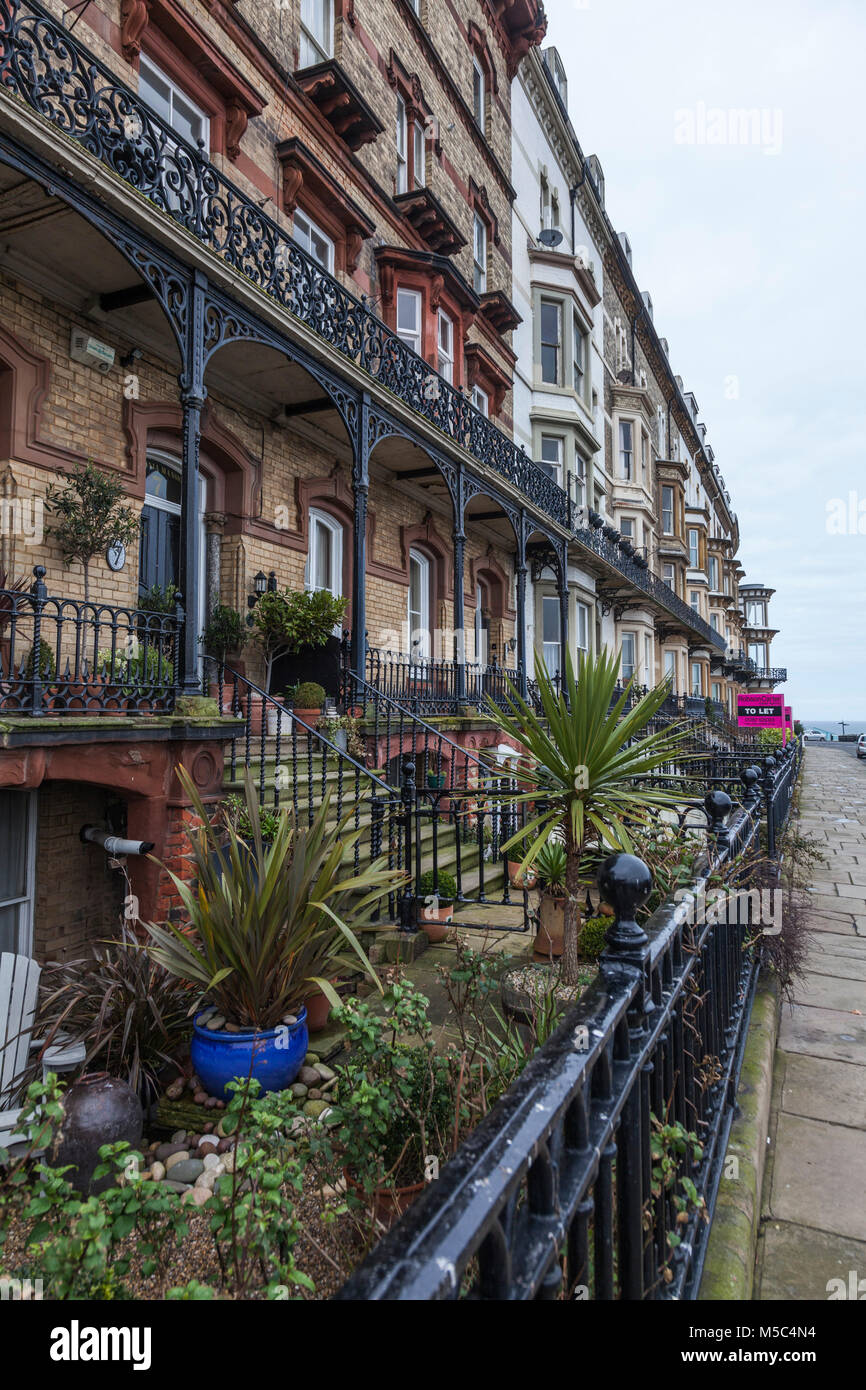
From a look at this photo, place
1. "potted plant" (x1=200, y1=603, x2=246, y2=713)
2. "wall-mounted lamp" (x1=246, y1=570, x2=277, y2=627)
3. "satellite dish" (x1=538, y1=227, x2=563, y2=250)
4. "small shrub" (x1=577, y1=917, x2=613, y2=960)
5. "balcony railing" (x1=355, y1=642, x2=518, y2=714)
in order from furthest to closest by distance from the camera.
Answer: "satellite dish" (x1=538, y1=227, x2=563, y2=250), "balcony railing" (x1=355, y1=642, x2=518, y2=714), "wall-mounted lamp" (x1=246, y1=570, x2=277, y2=627), "potted plant" (x1=200, y1=603, x2=246, y2=713), "small shrub" (x1=577, y1=917, x2=613, y2=960)

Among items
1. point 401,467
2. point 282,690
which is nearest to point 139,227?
point 282,690

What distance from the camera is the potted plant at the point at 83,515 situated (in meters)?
7.07

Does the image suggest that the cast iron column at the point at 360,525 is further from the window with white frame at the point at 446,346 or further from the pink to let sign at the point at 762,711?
the pink to let sign at the point at 762,711

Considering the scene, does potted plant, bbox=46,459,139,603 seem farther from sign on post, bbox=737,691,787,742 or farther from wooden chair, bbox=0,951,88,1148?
sign on post, bbox=737,691,787,742

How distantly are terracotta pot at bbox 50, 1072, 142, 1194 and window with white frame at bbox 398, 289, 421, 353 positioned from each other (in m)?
12.8

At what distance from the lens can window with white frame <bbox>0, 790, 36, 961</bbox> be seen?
6.25 meters

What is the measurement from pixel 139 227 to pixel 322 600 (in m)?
4.26

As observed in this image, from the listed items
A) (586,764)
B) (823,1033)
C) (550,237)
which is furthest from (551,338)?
(823,1033)

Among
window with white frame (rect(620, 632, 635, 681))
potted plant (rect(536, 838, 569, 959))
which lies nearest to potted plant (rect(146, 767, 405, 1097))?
potted plant (rect(536, 838, 569, 959))

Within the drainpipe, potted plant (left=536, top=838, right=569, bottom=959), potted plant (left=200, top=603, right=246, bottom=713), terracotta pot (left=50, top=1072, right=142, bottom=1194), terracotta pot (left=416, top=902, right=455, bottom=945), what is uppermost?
the drainpipe

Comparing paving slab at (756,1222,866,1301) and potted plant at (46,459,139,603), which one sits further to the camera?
potted plant at (46,459,139,603)

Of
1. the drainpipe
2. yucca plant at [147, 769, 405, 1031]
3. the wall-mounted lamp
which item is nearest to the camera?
yucca plant at [147, 769, 405, 1031]

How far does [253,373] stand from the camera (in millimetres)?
9305
